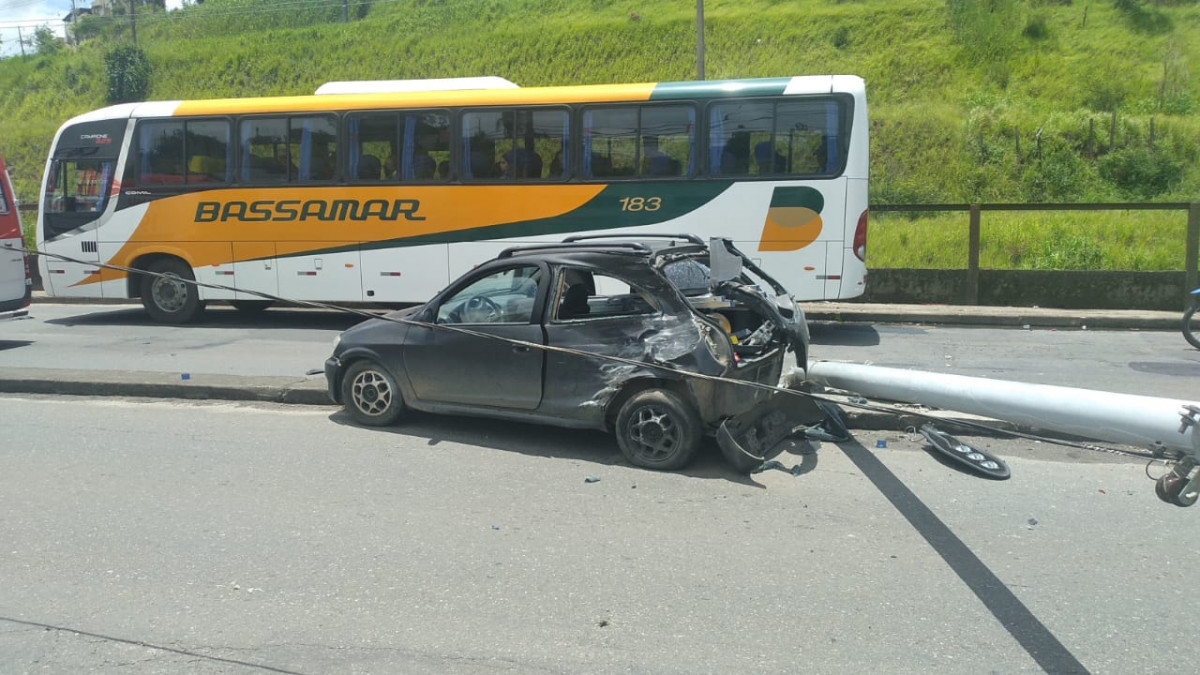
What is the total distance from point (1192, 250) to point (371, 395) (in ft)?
41.8

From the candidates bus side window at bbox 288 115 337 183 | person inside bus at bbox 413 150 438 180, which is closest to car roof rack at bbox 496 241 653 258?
person inside bus at bbox 413 150 438 180

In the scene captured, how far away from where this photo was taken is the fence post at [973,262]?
14352 millimetres

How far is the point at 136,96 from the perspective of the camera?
159 ft

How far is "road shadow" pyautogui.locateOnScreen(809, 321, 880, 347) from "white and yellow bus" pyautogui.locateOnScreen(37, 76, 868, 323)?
25.1 inches

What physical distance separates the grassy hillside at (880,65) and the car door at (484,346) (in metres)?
10.6

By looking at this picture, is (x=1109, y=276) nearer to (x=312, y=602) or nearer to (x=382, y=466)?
(x=382, y=466)

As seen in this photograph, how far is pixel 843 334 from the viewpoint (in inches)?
494

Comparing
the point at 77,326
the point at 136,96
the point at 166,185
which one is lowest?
the point at 77,326

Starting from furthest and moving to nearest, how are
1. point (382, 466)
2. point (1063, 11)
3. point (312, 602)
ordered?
point (1063, 11), point (382, 466), point (312, 602)

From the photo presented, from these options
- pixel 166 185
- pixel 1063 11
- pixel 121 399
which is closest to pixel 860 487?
pixel 121 399

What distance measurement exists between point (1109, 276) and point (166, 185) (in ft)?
47.3

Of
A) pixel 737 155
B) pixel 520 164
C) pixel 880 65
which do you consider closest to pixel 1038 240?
pixel 737 155

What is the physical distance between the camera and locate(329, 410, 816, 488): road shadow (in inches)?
236

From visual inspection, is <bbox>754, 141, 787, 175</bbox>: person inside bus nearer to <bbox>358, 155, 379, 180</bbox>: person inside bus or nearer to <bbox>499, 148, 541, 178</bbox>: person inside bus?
<bbox>499, 148, 541, 178</bbox>: person inside bus
